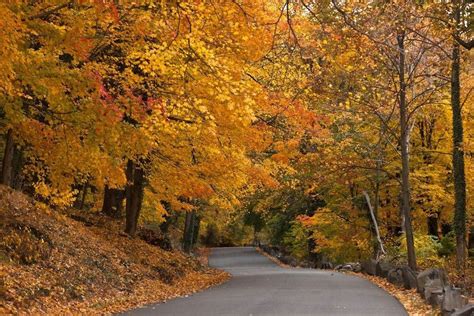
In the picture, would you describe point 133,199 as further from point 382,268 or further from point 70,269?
point 382,268

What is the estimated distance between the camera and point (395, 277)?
17.3m

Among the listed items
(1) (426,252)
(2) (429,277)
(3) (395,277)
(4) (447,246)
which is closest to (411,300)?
(2) (429,277)

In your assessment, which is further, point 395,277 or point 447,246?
point 447,246

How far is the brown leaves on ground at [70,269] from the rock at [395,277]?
17.9 feet

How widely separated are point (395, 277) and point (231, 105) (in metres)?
8.78

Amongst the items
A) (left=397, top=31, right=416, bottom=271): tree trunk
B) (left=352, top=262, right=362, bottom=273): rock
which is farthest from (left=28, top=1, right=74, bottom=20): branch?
(left=352, top=262, right=362, bottom=273): rock

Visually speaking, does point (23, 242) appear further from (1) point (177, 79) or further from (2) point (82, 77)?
(1) point (177, 79)

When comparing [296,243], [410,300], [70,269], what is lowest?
[410,300]

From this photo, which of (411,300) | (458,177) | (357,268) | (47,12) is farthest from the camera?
(357,268)

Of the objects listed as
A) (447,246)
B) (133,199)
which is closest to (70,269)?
(133,199)

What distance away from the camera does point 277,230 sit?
43281mm

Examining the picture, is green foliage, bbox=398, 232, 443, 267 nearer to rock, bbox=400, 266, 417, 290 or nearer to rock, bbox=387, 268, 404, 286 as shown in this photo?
rock, bbox=387, 268, 404, 286

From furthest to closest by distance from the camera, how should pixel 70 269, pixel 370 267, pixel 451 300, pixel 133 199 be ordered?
pixel 370 267 → pixel 133 199 → pixel 70 269 → pixel 451 300

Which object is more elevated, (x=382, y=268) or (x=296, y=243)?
(x=296, y=243)
